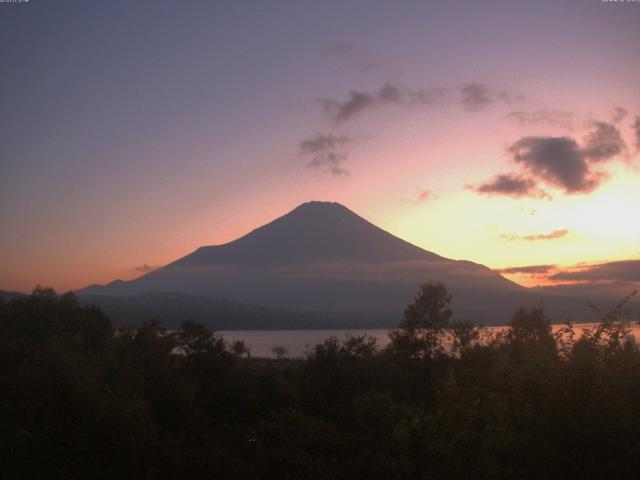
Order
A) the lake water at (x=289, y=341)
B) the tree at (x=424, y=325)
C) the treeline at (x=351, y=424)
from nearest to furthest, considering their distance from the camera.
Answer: the treeline at (x=351, y=424)
the tree at (x=424, y=325)
the lake water at (x=289, y=341)

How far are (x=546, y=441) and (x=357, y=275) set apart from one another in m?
192

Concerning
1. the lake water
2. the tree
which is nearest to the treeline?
the tree

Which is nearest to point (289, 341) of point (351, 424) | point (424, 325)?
point (424, 325)

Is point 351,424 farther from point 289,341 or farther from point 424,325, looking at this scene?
point 289,341

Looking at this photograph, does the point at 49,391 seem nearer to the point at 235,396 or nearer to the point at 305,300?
the point at 235,396

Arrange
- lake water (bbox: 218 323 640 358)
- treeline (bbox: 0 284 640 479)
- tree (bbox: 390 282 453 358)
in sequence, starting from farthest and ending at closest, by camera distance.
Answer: lake water (bbox: 218 323 640 358) → tree (bbox: 390 282 453 358) → treeline (bbox: 0 284 640 479)

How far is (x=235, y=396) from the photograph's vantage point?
2378 centimetres

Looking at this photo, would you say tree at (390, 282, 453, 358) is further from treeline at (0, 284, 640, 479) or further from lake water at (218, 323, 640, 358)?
treeline at (0, 284, 640, 479)

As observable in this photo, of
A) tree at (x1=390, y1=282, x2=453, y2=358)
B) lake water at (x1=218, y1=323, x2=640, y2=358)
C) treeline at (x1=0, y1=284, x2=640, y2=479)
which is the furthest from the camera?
lake water at (x1=218, y1=323, x2=640, y2=358)

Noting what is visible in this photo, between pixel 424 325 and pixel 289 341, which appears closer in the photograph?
pixel 424 325

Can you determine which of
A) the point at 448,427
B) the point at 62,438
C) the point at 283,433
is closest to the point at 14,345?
the point at 62,438

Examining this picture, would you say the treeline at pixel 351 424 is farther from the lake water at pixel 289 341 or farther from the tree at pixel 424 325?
the lake water at pixel 289 341

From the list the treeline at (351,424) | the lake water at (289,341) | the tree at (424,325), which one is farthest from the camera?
the lake water at (289,341)

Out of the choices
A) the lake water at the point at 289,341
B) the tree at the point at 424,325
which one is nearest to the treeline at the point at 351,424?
the tree at the point at 424,325
